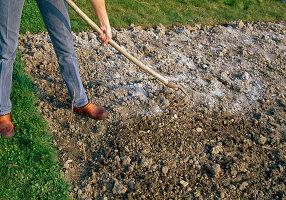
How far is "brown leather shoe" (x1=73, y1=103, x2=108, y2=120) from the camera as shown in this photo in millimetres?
3607

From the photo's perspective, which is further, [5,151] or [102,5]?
[5,151]

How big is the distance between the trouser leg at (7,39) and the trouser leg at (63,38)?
26 centimetres

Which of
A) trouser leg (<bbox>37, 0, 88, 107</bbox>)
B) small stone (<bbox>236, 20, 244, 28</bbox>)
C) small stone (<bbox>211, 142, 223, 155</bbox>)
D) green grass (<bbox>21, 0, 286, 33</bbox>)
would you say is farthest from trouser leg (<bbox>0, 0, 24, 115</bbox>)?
small stone (<bbox>236, 20, 244, 28</bbox>)

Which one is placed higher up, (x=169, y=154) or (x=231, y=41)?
(x=231, y=41)

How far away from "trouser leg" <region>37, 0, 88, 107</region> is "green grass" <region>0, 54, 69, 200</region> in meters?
0.56

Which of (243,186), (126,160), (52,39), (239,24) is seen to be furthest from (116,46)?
(239,24)

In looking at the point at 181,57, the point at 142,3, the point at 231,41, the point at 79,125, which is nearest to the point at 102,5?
the point at 79,125

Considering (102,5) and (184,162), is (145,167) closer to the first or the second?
(184,162)

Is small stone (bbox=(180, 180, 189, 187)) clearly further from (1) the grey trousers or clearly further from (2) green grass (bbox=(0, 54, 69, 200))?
(1) the grey trousers

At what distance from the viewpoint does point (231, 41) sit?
17.8 feet

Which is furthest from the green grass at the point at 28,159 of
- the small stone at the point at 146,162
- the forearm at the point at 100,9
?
the forearm at the point at 100,9

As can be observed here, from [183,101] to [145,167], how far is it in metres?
1.19

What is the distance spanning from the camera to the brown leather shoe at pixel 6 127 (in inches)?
128

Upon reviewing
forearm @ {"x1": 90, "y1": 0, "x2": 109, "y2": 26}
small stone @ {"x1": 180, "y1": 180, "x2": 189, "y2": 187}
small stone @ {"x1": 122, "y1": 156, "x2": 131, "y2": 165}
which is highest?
forearm @ {"x1": 90, "y1": 0, "x2": 109, "y2": 26}
